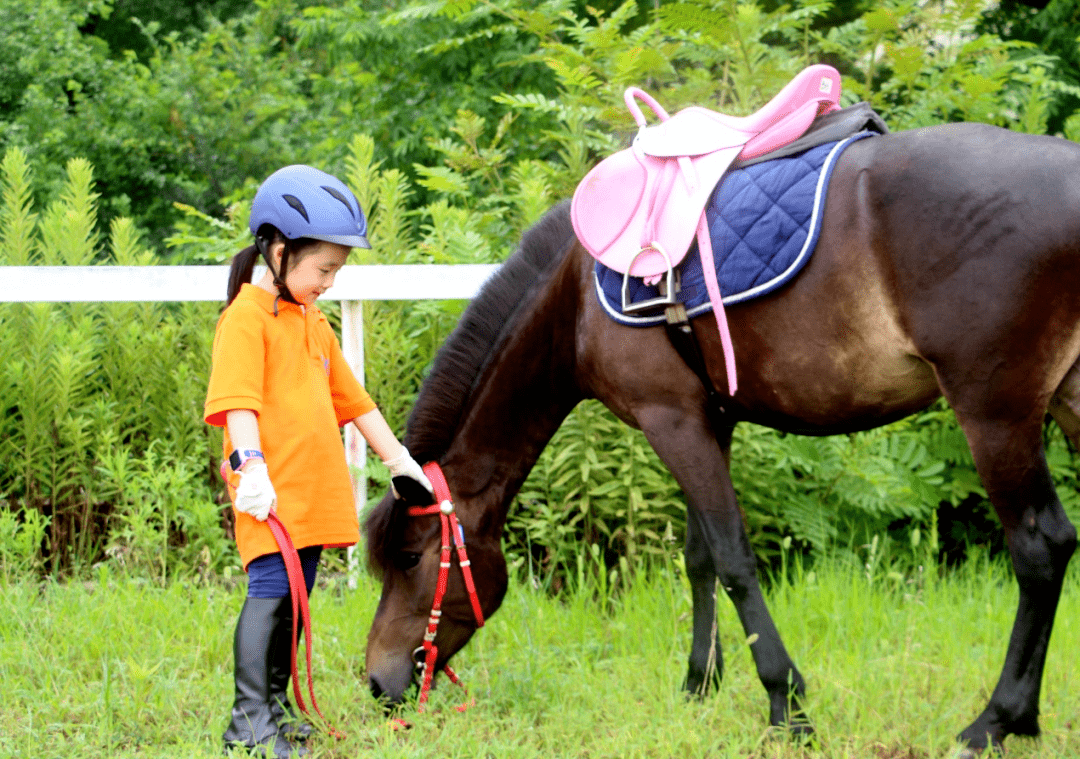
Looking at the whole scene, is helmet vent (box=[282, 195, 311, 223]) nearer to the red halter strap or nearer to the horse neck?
the horse neck

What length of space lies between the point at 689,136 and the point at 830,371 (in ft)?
2.85

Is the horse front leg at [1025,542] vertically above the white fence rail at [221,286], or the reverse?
the white fence rail at [221,286]

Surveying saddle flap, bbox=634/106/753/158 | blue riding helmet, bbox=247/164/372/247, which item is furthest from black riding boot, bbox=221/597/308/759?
saddle flap, bbox=634/106/753/158

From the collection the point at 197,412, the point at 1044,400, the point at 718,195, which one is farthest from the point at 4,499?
the point at 1044,400

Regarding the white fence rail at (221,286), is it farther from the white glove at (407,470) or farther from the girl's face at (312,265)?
the girl's face at (312,265)

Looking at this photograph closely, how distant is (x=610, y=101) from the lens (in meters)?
4.50

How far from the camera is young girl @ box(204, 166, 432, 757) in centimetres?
265

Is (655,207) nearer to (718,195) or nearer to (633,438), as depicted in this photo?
(718,195)

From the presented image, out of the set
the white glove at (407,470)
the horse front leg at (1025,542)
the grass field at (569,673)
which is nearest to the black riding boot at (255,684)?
the grass field at (569,673)

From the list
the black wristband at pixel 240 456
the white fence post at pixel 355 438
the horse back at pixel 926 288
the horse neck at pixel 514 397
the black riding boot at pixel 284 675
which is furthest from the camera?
the white fence post at pixel 355 438

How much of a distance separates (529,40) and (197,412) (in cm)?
413

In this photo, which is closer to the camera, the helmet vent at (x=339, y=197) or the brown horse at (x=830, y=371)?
the brown horse at (x=830, y=371)

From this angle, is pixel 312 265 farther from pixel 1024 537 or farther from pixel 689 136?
pixel 1024 537

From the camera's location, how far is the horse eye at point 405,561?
3107 mm
